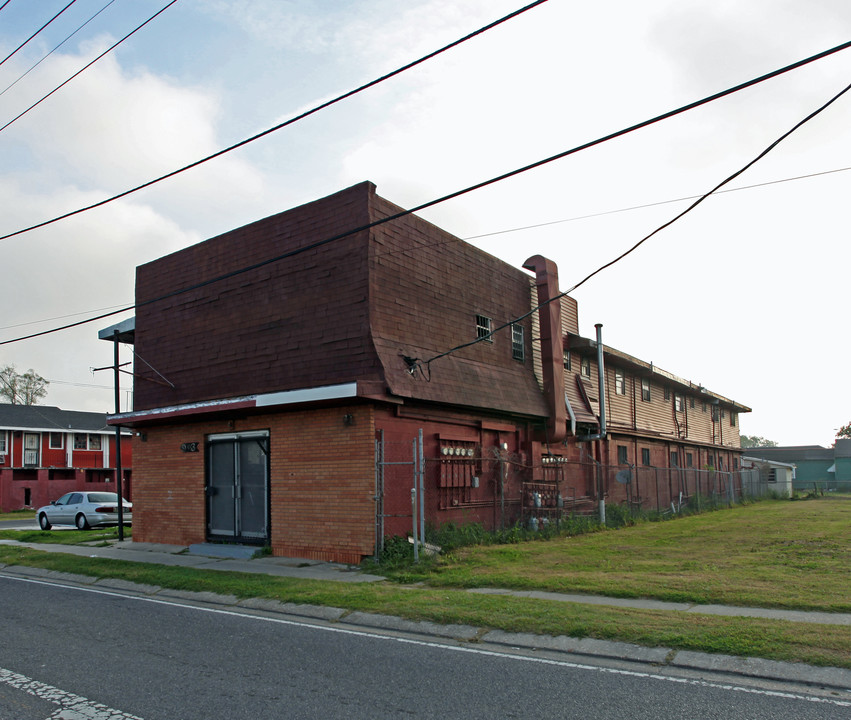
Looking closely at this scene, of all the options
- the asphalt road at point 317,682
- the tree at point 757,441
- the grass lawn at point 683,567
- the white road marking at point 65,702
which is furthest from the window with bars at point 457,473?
the tree at point 757,441

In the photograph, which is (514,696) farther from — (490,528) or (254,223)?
(254,223)

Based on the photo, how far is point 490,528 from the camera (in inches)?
693

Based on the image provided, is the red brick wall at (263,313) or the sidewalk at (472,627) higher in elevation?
the red brick wall at (263,313)

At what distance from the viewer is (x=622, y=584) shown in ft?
35.4

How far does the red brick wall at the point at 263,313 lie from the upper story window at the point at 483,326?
15.3 feet

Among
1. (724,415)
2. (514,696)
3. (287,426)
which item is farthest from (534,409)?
(724,415)

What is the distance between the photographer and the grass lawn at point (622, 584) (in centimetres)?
757

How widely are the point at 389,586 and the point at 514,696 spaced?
5.59 m

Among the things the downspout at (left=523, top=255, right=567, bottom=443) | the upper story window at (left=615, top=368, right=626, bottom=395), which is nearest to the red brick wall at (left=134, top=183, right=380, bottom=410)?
the downspout at (left=523, top=255, right=567, bottom=443)

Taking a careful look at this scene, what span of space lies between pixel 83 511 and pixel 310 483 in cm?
1709

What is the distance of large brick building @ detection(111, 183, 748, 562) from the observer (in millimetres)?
14516

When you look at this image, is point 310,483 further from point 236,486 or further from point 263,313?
point 263,313

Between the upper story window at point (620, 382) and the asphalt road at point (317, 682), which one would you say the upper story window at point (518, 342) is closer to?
the upper story window at point (620, 382)

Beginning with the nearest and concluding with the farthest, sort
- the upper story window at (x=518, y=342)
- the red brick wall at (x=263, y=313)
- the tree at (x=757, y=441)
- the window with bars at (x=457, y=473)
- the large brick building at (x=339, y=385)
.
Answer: the large brick building at (x=339, y=385)
the red brick wall at (x=263, y=313)
the window with bars at (x=457, y=473)
the upper story window at (x=518, y=342)
the tree at (x=757, y=441)
